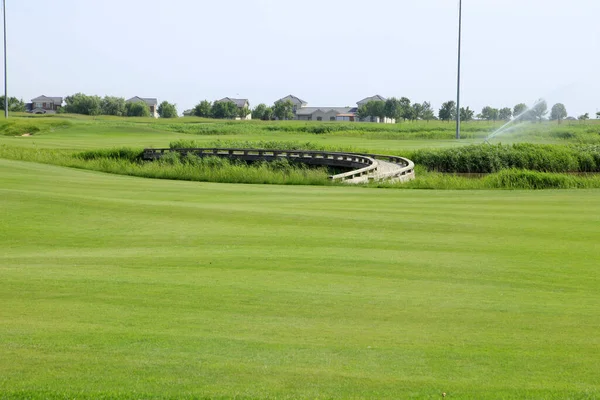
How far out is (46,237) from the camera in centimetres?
1514

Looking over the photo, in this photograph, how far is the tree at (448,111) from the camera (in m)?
154

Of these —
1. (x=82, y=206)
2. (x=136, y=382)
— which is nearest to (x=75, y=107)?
(x=82, y=206)

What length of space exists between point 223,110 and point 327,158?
128983mm

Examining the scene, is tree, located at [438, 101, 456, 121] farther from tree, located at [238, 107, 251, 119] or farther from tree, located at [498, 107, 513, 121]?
tree, located at [238, 107, 251, 119]

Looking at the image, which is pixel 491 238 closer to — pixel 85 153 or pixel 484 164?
pixel 484 164

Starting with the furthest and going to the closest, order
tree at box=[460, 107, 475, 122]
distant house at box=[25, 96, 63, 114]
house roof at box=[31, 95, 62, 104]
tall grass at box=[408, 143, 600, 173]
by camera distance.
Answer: house roof at box=[31, 95, 62, 104]
distant house at box=[25, 96, 63, 114]
tree at box=[460, 107, 475, 122]
tall grass at box=[408, 143, 600, 173]

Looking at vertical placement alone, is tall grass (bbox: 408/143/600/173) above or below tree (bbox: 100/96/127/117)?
below

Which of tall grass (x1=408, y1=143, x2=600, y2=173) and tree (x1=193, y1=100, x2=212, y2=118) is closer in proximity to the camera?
tall grass (x1=408, y1=143, x2=600, y2=173)

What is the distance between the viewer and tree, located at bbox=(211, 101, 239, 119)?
564 ft

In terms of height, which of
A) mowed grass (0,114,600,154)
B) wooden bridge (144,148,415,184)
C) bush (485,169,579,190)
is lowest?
bush (485,169,579,190)

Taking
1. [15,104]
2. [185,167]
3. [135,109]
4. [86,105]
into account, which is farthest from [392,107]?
[185,167]

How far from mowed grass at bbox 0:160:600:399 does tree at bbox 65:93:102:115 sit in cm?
14269

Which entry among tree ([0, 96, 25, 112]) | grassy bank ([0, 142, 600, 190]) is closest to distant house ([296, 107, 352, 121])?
tree ([0, 96, 25, 112])

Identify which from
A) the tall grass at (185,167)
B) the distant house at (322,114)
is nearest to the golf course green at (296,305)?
the tall grass at (185,167)
